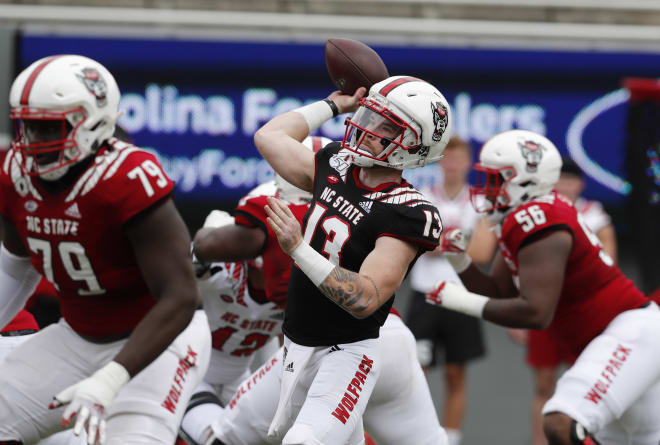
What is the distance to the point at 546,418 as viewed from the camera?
485cm

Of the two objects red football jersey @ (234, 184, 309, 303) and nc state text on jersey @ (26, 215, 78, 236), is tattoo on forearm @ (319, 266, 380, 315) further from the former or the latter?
red football jersey @ (234, 184, 309, 303)

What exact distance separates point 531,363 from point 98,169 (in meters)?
4.28

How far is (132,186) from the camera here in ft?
12.0

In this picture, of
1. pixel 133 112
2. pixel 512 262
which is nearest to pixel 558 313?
pixel 512 262

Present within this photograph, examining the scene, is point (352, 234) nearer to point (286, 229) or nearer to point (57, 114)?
point (286, 229)

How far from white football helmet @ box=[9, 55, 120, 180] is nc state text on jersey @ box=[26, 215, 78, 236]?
0.15 m

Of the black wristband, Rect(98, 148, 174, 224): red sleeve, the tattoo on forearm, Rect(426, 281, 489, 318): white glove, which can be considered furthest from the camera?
Rect(426, 281, 489, 318): white glove

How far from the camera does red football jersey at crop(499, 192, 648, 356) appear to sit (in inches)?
193

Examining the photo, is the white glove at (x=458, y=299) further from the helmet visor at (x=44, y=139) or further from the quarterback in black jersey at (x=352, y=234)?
the helmet visor at (x=44, y=139)

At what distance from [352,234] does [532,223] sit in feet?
4.48

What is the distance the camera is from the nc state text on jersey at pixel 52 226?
12.1ft

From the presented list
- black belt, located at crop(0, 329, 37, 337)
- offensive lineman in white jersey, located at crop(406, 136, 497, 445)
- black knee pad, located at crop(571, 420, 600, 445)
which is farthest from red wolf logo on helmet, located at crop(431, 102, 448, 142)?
offensive lineman in white jersey, located at crop(406, 136, 497, 445)

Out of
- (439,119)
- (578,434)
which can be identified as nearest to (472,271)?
(578,434)

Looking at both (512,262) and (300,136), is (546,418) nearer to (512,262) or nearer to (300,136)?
(512,262)
